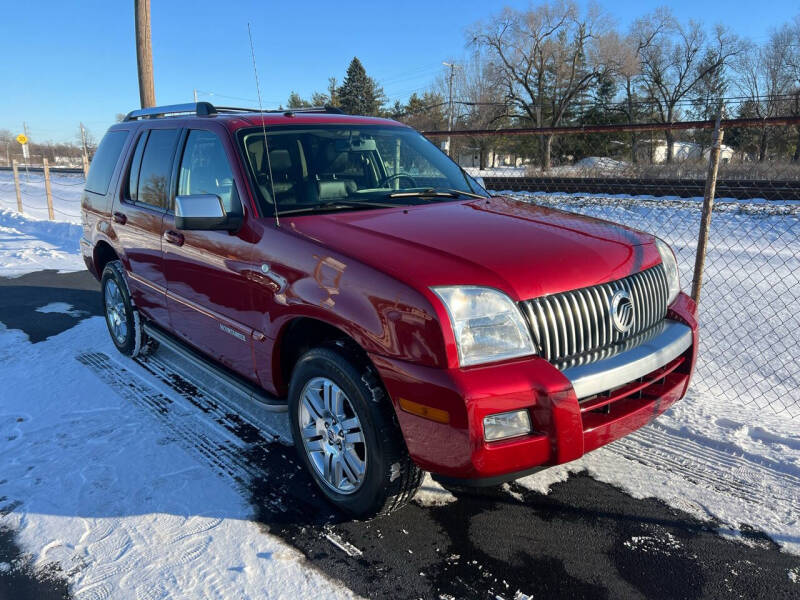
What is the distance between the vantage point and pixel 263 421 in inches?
152

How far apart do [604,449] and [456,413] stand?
1.72 metres

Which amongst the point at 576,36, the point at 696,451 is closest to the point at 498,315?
the point at 696,451

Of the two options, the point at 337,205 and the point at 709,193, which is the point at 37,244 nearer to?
the point at 337,205

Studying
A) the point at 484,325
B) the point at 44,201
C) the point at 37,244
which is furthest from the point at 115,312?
the point at 44,201

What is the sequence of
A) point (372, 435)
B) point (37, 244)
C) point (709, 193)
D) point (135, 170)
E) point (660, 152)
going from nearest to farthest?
point (372, 435) → point (709, 193) → point (135, 170) → point (37, 244) → point (660, 152)

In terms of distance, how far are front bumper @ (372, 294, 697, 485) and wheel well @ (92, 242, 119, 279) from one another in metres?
3.73

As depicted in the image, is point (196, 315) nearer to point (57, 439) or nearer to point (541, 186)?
point (57, 439)

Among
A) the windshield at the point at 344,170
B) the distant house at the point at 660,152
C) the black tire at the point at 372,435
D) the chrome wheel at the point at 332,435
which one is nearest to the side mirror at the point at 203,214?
the windshield at the point at 344,170

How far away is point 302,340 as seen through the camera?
3107 millimetres

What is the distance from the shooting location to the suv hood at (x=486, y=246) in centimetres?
244

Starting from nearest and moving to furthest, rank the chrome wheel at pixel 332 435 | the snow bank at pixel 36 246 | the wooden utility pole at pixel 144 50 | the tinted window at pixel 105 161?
the chrome wheel at pixel 332 435
the tinted window at pixel 105 161
the snow bank at pixel 36 246
the wooden utility pole at pixel 144 50

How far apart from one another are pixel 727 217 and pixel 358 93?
1882 inches

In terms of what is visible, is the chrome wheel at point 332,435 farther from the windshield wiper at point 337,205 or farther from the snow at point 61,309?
the snow at point 61,309

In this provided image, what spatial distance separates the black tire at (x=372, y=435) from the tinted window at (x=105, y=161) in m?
3.18
